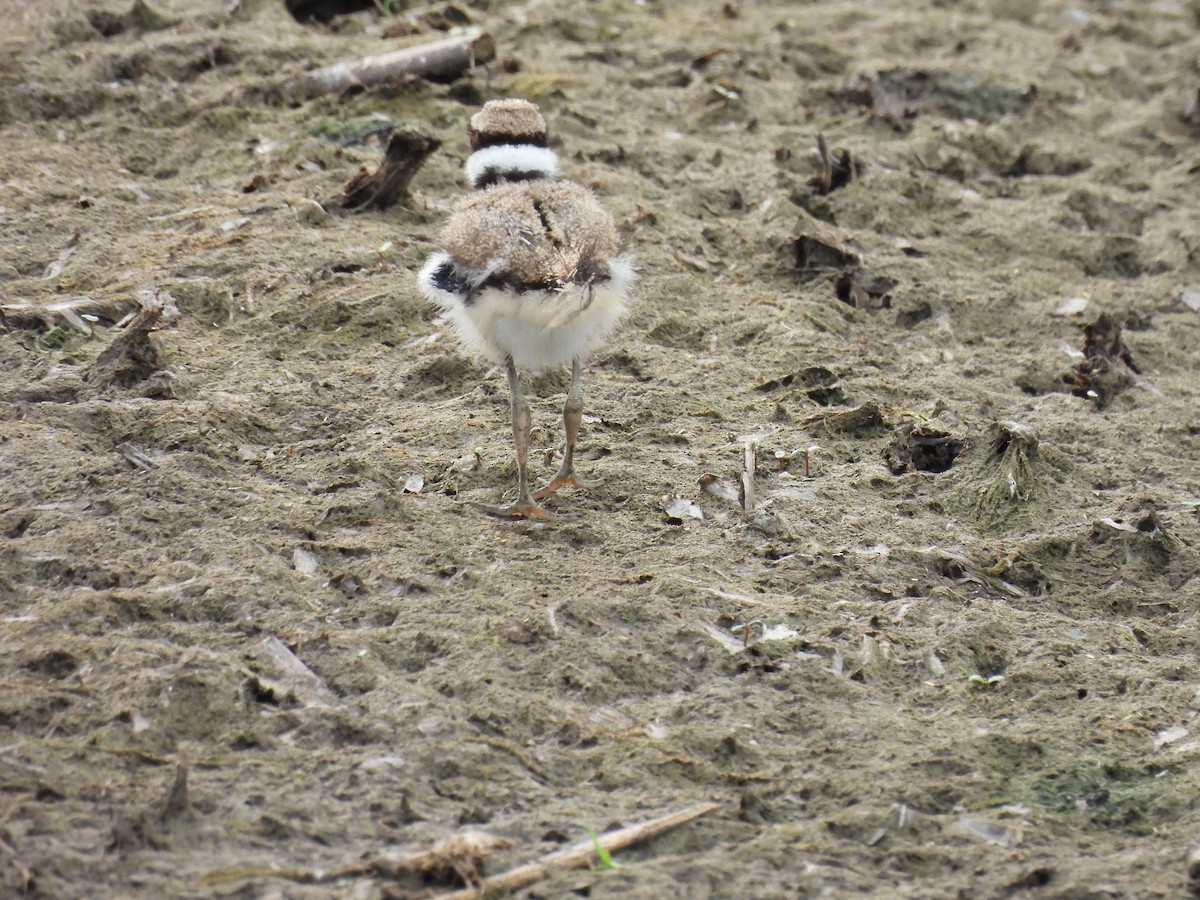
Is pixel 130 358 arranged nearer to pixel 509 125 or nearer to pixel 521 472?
pixel 521 472

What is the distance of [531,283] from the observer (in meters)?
4.45

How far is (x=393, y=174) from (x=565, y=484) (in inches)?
81.8

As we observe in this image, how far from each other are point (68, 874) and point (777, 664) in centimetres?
191

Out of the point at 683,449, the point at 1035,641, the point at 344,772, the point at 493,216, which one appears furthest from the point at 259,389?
the point at 1035,641

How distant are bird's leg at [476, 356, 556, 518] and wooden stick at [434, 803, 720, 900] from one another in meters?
1.48

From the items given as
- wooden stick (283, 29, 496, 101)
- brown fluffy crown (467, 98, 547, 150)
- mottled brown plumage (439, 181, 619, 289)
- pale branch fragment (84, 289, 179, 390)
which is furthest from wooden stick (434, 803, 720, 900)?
wooden stick (283, 29, 496, 101)

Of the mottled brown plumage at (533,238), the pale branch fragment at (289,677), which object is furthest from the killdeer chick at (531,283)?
the pale branch fragment at (289,677)

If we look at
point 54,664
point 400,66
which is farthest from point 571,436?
point 400,66

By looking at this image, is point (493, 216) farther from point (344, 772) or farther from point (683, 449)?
point (344, 772)

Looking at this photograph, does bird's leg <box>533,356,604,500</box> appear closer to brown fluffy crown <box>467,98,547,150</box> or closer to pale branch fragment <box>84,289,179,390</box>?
brown fluffy crown <box>467,98,547,150</box>

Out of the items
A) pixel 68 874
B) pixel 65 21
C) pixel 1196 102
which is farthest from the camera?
pixel 1196 102

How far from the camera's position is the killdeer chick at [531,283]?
4477 mm

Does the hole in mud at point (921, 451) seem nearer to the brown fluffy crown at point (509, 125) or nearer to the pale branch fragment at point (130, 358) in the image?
the brown fluffy crown at point (509, 125)

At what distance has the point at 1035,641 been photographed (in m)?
4.26
